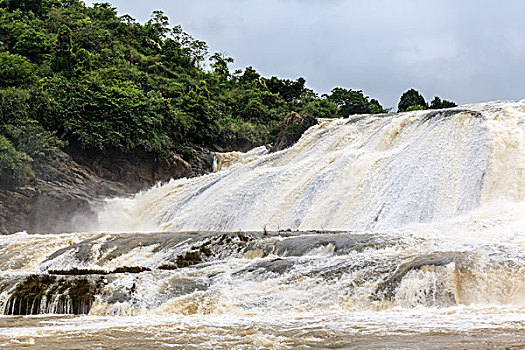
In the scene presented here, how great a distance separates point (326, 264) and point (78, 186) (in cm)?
1633

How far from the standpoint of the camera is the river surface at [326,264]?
17.7ft

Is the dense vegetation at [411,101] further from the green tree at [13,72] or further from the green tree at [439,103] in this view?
the green tree at [13,72]

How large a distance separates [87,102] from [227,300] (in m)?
18.4

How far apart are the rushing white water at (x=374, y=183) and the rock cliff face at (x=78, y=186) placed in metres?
1.63

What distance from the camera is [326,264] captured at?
7.99 m

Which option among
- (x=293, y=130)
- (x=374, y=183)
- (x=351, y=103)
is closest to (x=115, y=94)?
(x=293, y=130)

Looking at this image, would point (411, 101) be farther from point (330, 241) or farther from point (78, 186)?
point (330, 241)

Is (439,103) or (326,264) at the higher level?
(439,103)

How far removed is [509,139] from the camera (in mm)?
13492

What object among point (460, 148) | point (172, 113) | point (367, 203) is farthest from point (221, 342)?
point (172, 113)

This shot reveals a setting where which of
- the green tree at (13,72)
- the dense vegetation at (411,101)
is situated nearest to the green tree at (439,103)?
the dense vegetation at (411,101)

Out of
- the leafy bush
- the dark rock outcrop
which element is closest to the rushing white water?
the leafy bush

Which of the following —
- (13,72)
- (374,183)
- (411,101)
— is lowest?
(374,183)

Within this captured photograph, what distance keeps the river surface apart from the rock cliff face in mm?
5935
